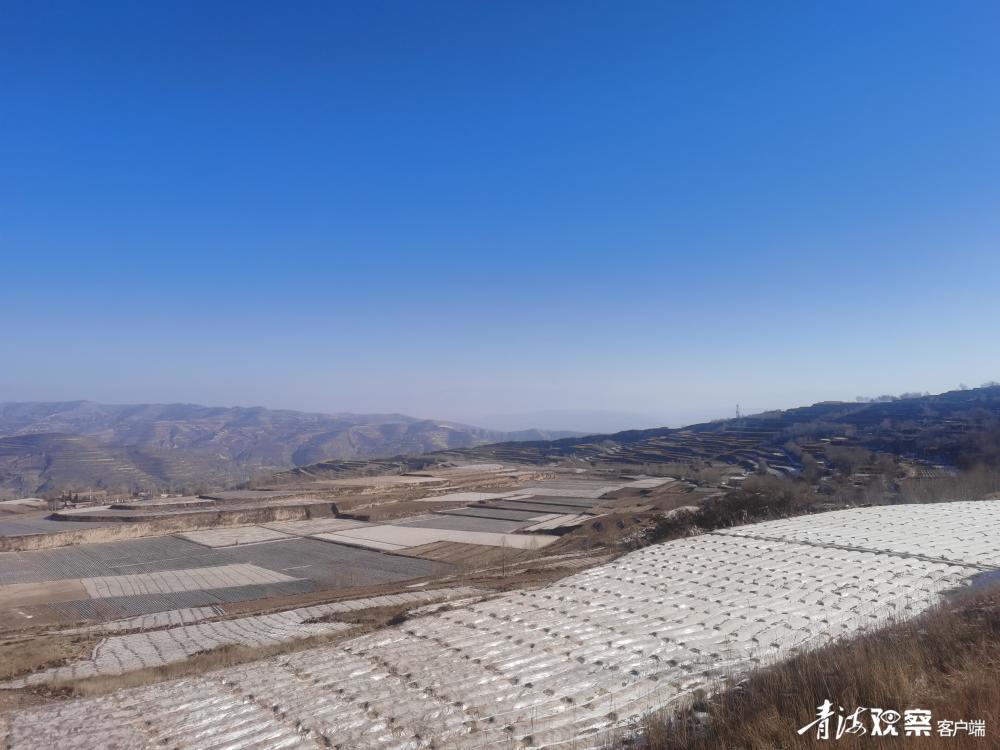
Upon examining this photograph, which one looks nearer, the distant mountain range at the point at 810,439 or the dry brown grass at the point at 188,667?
the dry brown grass at the point at 188,667

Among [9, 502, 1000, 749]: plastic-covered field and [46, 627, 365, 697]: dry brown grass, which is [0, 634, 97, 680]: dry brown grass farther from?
[9, 502, 1000, 749]: plastic-covered field

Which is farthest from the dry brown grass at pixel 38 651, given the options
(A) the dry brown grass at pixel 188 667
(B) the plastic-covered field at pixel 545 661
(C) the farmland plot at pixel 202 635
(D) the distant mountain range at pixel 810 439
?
(D) the distant mountain range at pixel 810 439

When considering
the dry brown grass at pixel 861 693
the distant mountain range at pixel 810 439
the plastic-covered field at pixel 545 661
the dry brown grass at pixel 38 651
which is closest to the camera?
the dry brown grass at pixel 861 693

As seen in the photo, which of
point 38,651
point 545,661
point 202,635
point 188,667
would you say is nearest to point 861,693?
point 545,661

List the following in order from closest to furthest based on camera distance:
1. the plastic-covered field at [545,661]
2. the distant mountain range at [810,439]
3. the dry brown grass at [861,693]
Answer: the dry brown grass at [861,693] < the plastic-covered field at [545,661] < the distant mountain range at [810,439]

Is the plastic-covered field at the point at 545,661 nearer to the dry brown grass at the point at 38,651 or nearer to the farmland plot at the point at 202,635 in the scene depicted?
the farmland plot at the point at 202,635

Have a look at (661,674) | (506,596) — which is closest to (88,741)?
(661,674)
